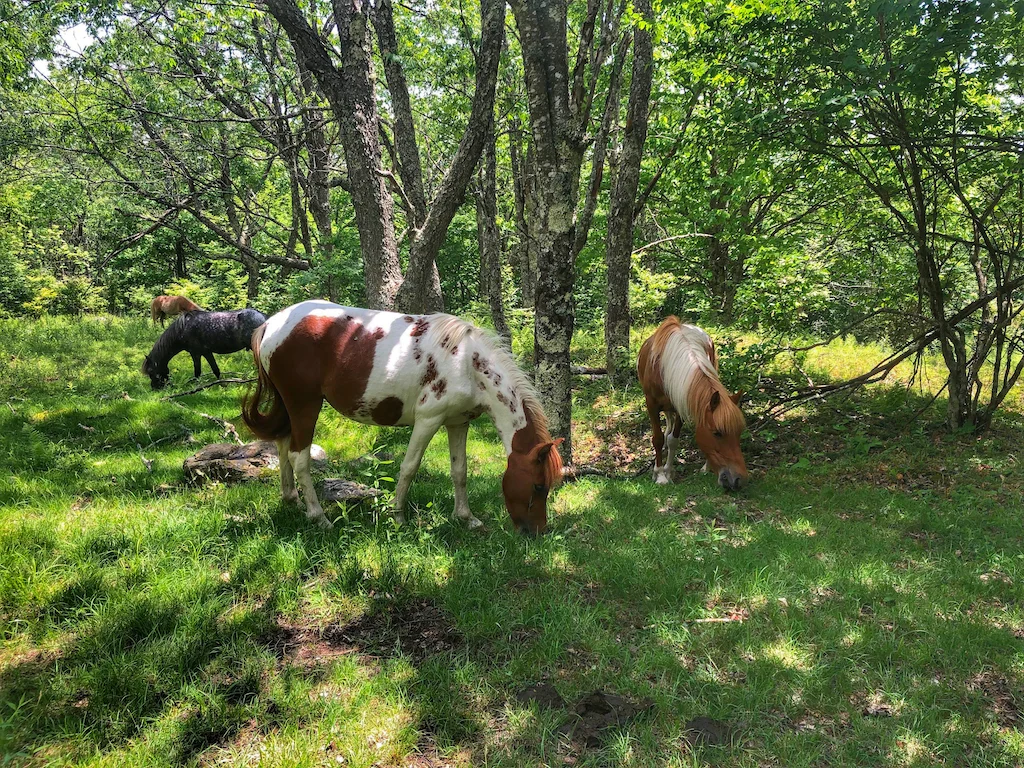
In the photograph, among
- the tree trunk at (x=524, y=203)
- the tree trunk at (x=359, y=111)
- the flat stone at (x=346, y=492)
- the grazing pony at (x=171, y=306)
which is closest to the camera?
the flat stone at (x=346, y=492)

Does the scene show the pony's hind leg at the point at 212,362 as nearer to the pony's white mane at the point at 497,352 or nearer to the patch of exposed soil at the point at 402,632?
the pony's white mane at the point at 497,352

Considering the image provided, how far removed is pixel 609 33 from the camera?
8922mm

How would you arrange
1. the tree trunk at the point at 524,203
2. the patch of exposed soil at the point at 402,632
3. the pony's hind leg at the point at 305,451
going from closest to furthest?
the patch of exposed soil at the point at 402,632 < the pony's hind leg at the point at 305,451 < the tree trunk at the point at 524,203

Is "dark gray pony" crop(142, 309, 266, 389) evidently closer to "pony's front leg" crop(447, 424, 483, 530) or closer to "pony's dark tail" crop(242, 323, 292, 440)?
"pony's dark tail" crop(242, 323, 292, 440)

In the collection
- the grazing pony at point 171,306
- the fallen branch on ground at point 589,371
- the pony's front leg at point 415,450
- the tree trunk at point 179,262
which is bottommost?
the fallen branch on ground at point 589,371

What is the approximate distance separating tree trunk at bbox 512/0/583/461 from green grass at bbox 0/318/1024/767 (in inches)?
63.8

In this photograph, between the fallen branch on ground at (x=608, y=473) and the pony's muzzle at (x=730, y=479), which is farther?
the fallen branch on ground at (x=608, y=473)

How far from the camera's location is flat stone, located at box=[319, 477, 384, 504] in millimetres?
4926

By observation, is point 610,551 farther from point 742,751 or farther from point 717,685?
point 742,751

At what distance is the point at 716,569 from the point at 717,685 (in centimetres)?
126

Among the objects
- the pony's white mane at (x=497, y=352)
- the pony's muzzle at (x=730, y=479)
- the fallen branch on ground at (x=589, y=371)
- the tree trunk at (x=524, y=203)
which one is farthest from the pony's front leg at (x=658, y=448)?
the tree trunk at (x=524, y=203)

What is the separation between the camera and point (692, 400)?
6059 millimetres

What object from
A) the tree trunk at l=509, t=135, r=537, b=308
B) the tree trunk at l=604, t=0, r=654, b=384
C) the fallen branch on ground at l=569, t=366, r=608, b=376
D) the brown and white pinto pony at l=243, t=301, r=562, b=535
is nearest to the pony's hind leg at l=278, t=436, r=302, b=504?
the brown and white pinto pony at l=243, t=301, r=562, b=535

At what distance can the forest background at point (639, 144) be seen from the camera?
17.6 feet
